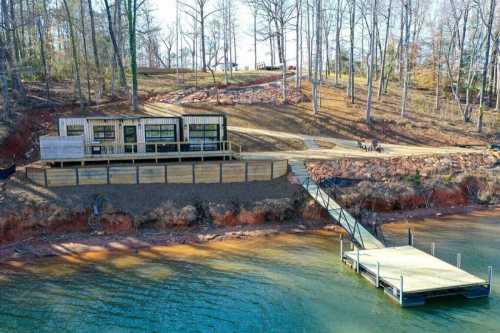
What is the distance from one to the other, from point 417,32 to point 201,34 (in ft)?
88.8

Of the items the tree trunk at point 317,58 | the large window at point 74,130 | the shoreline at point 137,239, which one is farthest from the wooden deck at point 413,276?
the tree trunk at point 317,58

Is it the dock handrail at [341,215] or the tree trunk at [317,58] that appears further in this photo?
the tree trunk at [317,58]

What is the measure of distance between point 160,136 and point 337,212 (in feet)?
38.3

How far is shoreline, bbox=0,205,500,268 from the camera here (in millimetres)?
19250

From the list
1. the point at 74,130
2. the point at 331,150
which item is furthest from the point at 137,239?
the point at 331,150

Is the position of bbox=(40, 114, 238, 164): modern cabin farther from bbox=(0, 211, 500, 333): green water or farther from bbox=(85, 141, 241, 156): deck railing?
bbox=(0, 211, 500, 333): green water

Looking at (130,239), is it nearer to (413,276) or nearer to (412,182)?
(413,276)

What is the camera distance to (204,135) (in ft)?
87.8

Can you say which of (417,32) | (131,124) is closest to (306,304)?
(131,124)

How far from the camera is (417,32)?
165ft

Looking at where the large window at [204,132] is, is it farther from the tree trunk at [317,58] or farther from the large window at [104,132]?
the tree trunk at [317,58]

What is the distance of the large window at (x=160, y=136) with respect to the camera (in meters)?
25.8

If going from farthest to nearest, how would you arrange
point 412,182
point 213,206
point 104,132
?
1. point 412,182
2. point 104,132
3. point 213,206

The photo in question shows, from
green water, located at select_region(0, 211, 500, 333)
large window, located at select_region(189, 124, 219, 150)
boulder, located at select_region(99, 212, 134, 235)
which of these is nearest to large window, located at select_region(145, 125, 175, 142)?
large window, located at select_region(189, 124, 219, 150)
